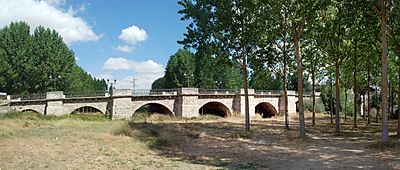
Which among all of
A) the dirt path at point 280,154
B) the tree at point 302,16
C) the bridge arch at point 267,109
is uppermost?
the tree at point 302,16

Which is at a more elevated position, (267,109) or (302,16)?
(302,16)

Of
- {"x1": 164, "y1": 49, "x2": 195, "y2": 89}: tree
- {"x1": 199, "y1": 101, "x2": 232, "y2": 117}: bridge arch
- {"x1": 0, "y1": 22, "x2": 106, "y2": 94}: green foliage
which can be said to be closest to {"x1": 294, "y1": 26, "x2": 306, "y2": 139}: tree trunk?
{"x1": 199, "y1": 101, "x2": 232, "y2": 117}: bridge arch

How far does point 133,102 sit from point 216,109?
18.4m

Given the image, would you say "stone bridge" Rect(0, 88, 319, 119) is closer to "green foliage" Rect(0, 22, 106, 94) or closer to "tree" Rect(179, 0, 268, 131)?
"green foliage" Rect(0, 22, 106, 94)

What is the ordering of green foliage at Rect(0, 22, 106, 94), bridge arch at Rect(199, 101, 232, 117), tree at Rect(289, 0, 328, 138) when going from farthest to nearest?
1. bridge arch at Rect(199, 101, 232, 117)
2. green foliage at Rect(0, 22, 106, 94)
3. tree at Rect(289, 0, 328, 138)

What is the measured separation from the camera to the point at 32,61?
51875 mm

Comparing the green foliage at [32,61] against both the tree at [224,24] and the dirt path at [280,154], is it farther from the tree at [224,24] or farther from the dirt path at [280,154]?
the dirt path at [280,154]

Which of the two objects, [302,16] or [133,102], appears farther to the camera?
[133,102]

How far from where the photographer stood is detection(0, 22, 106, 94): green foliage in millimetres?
50469

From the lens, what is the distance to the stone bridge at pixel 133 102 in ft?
133

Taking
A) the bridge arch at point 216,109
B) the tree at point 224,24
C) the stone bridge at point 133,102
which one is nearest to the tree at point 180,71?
the bridge arch at point 216,109

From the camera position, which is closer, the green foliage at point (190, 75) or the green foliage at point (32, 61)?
the green foliage at point (32, 61)

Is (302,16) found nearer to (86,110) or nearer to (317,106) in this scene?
(86,110)

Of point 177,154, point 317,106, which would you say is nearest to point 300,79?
point 177,154
